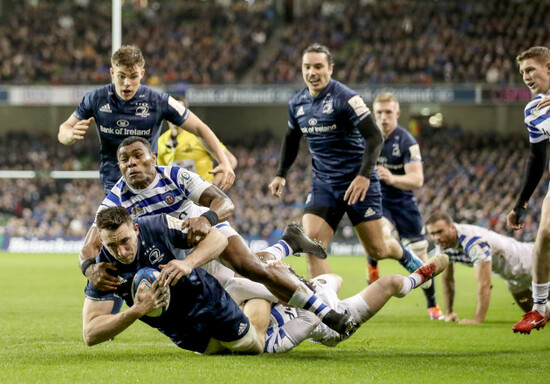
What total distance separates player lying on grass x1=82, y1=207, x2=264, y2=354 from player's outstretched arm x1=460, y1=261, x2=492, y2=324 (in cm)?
331

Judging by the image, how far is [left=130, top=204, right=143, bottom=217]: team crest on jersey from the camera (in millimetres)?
6477

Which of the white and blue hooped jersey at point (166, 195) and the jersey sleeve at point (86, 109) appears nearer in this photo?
→ the white and blue hooped jersey at point (166, 195)

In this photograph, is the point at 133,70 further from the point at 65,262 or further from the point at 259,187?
the point at 259,187

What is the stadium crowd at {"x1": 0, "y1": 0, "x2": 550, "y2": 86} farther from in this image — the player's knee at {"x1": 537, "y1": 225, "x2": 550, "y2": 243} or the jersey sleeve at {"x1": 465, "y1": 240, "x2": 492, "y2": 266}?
the player's knee at {"x1": 537, "y1": 225, "x2": 550, "y2": 243}

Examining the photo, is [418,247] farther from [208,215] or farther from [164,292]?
[164,292]

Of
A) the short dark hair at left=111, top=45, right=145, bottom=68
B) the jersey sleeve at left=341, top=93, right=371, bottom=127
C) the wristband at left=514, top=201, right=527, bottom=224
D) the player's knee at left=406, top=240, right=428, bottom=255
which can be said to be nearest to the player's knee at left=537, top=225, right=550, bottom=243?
the wristband at left=514, top=201, right=527, bottom=224

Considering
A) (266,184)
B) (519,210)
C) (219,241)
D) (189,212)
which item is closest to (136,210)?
(189,212)

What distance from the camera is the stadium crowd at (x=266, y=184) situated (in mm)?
26383

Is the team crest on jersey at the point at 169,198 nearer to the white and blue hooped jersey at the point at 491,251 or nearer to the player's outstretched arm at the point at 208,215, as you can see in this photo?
the player's outstretched arm at the point at 208,215

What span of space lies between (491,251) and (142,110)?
3976 millimetres

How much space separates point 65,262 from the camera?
21.4m

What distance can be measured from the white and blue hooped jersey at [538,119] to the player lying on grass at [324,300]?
1.40 metres

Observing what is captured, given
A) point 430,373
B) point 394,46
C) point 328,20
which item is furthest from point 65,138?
point 328,20

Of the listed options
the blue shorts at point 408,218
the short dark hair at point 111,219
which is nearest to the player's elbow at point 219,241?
the short dark hair at point 111,219
